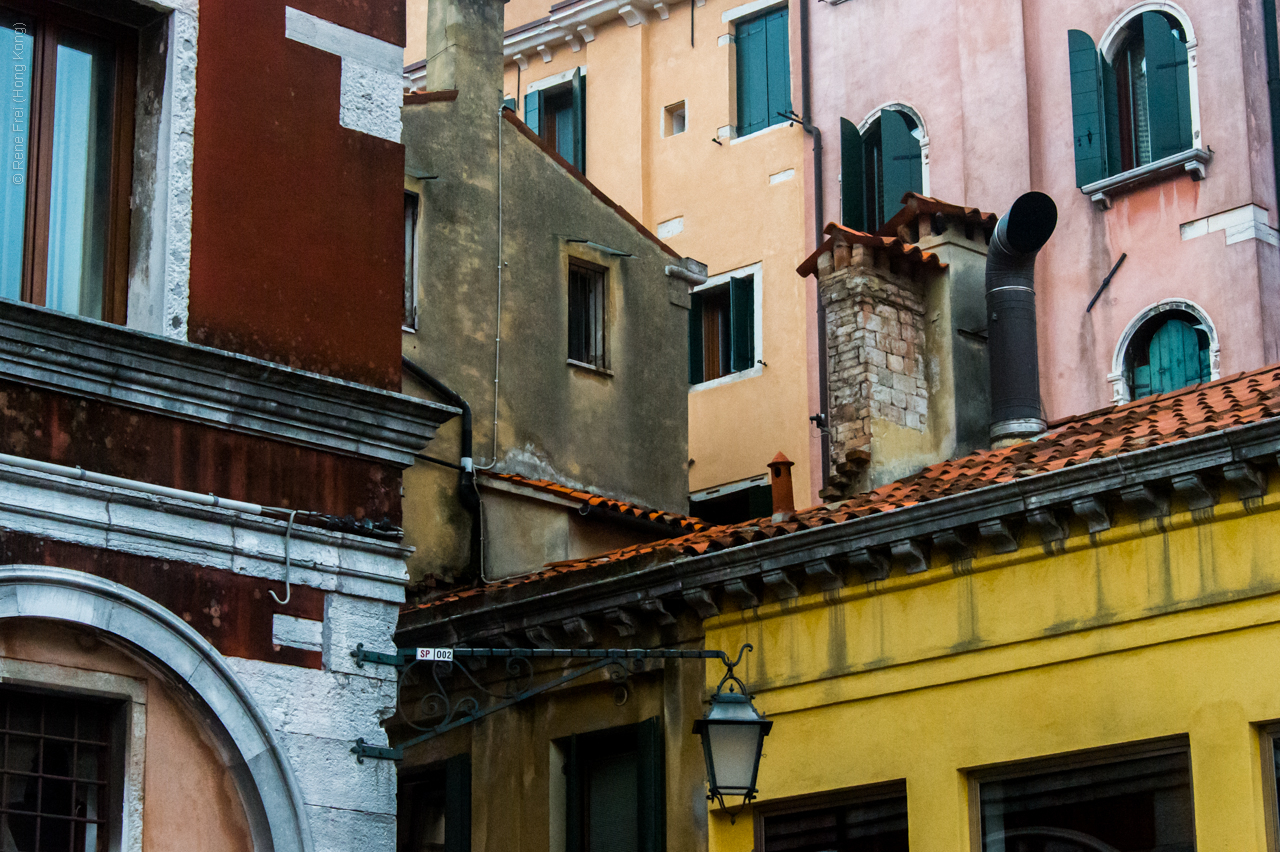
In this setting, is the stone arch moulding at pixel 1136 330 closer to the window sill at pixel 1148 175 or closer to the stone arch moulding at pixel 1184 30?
the window sill at pixel 1148 175

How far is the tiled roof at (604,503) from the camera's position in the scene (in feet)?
61.0

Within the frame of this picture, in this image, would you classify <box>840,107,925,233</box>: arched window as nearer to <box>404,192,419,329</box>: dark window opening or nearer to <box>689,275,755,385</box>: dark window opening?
<box>689,275,755,385</box>: dark window opening

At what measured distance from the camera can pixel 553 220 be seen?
20234 mm

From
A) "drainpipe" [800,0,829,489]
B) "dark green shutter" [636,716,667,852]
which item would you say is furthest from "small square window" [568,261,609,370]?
"dark green shutter" [636,716,667,852]

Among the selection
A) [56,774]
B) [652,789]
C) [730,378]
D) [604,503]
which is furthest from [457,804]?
[730,378]

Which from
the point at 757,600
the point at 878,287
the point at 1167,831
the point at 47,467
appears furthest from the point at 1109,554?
the point at 47,467

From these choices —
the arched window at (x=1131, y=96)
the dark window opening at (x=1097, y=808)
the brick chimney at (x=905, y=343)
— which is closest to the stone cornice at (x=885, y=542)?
the dark window opening at (x=1097, y=808)

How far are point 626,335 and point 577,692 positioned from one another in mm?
6089

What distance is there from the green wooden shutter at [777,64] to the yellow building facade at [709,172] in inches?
2.3

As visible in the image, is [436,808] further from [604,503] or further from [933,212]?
[933,212]

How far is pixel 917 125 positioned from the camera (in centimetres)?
2338

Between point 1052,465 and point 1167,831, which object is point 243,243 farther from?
point 1167,831

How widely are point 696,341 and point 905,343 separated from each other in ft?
27.5

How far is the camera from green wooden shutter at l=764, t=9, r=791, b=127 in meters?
24.9
